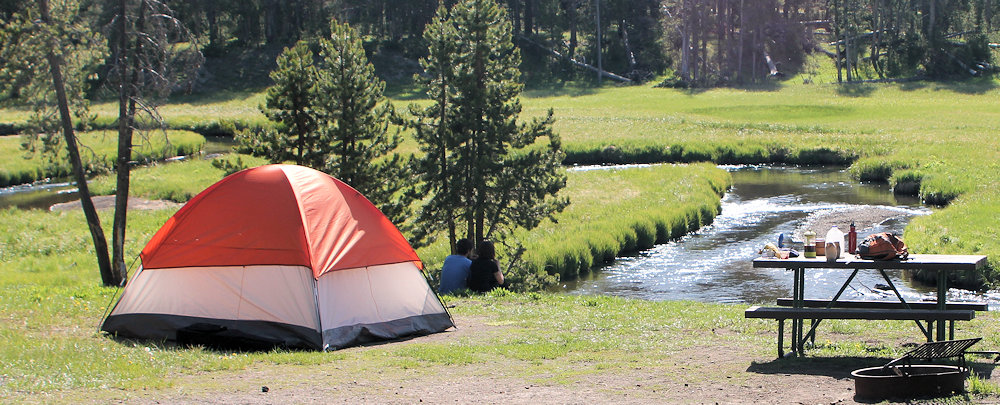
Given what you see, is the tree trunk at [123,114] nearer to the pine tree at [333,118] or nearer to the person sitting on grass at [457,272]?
the pine tree at [333,118]

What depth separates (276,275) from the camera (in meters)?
12.4

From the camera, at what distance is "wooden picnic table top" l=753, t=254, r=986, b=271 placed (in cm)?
948

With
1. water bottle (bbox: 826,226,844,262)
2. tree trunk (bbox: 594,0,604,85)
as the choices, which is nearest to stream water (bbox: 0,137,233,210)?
water bottle (bbox: 826,226,844,262)

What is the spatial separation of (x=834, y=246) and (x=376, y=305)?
592 cm

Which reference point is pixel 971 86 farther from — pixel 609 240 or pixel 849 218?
pixel 609 240

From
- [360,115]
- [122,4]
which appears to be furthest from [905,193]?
[122,4]

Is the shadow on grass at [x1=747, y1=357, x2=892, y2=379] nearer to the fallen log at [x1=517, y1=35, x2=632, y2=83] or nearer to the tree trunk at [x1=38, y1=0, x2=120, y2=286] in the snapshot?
the tree trunk at [x1=38, y1=0, x2=120, y2=286]

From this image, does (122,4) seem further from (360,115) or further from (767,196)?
(767,196)

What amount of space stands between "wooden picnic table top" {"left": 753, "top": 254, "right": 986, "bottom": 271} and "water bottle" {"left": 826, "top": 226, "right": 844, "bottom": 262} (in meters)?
0.06

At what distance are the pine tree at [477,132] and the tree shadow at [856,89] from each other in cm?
5453

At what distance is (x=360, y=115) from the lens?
68.6 feet

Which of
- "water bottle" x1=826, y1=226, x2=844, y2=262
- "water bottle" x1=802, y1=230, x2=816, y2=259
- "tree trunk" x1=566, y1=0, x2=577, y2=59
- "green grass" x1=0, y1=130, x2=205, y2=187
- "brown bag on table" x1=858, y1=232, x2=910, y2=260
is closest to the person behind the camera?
"brown bag on table" x1=858, y1=232, x2=910, y2=260

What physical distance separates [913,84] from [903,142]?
33937mm

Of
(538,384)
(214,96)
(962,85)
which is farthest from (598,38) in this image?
(538,384)
